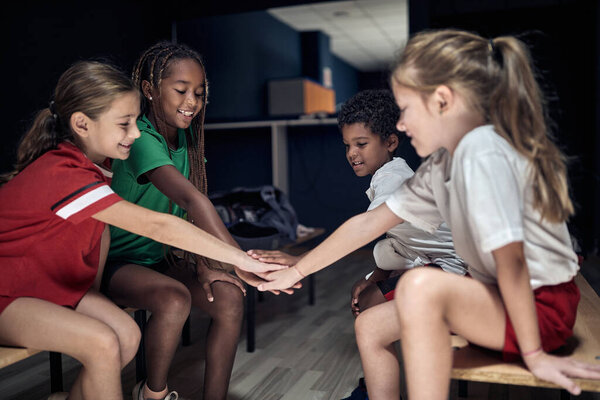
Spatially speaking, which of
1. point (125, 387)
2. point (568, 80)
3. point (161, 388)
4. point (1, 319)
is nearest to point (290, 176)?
point (568, 80)

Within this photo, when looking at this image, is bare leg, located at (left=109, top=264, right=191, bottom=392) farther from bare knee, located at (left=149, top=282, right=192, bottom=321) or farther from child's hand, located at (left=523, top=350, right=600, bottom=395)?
child's hand, located at (left=523, top=350, right=600, bottom=395)

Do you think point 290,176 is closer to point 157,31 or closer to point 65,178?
point 157,31

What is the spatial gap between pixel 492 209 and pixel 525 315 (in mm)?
174

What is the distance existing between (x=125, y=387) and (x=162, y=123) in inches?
34.8

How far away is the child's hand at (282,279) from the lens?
133 cm

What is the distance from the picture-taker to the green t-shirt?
142cm

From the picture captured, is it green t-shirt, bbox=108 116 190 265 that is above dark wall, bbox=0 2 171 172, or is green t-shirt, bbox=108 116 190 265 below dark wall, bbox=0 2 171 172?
below

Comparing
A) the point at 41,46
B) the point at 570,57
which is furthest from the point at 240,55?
the point at 570,57

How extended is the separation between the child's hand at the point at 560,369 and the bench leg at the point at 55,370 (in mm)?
1212

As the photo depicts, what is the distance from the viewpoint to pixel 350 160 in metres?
A: 1.52

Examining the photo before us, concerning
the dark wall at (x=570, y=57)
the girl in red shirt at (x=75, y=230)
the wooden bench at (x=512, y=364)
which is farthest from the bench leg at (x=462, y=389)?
the dark wall at (x=570, y=57)

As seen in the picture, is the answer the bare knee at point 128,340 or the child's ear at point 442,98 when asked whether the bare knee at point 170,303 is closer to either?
the bare knee at point 128,340

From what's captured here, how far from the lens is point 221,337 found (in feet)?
4.73

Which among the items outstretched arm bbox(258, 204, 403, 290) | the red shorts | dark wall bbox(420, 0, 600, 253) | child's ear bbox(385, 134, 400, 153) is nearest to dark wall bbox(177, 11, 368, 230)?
child's ear bbox(385, 134, 400, 153)
